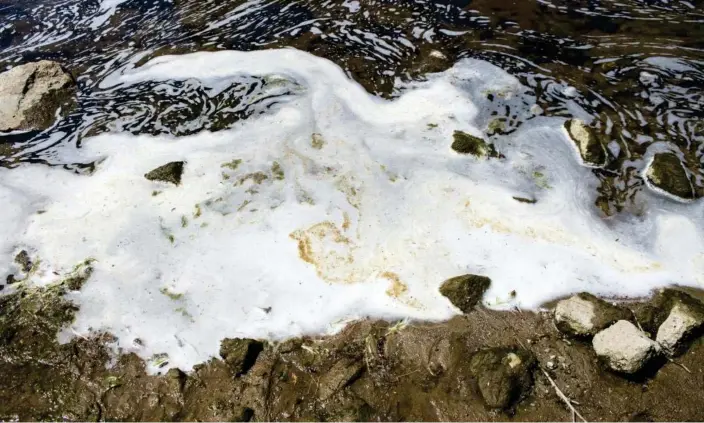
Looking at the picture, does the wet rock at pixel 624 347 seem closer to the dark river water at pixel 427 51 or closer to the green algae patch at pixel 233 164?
the dark river water at pixel 427 51

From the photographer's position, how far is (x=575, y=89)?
5289 mm

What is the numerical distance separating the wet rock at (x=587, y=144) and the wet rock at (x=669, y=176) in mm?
430

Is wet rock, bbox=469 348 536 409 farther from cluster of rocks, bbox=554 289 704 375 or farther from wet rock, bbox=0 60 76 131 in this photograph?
wet rock, bbox=0 60 76 131

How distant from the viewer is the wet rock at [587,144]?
452 centimetres

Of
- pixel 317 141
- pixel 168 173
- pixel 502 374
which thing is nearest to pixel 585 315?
pixel 502 374

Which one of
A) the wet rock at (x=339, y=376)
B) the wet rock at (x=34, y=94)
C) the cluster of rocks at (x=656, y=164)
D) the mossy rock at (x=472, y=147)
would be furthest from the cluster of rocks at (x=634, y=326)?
the wet rock at (x=34, y=94)

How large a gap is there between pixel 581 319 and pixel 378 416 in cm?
168

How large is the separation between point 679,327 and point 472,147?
2.40m

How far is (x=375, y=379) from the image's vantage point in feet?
11.0

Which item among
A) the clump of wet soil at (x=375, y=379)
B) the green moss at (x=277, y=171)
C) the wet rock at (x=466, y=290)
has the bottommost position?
the clump of wet soil at (x=375, y=379)

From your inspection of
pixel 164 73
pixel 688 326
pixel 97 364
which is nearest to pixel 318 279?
pixel 97 364

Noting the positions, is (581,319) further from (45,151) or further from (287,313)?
(45,151)

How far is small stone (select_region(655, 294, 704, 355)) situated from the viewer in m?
3.21

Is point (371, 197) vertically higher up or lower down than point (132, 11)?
lower down
